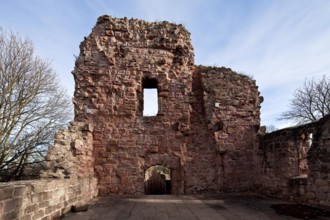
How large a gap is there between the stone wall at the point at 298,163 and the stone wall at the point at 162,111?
75 cm

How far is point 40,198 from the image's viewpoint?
4352 mm

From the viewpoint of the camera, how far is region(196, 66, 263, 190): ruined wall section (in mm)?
8609

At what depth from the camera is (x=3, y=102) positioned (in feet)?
39.0

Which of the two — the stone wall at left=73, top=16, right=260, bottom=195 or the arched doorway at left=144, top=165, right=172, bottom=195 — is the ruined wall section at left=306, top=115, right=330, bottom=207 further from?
the arched doorway at left=144, top=165, right=172, bottom=195

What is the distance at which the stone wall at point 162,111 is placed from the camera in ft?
27.5

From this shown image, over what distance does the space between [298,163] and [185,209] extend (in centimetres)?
370

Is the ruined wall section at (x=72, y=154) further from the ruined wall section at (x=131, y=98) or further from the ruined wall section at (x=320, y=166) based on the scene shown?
the ruined wall section at (x=320, y=166)

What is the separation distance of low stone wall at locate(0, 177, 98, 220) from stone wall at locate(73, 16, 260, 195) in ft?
6.33

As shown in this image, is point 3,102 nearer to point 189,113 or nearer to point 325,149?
point 189,113

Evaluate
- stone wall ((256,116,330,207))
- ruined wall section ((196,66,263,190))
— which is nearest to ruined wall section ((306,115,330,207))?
stone wall ((256,116,330,207))

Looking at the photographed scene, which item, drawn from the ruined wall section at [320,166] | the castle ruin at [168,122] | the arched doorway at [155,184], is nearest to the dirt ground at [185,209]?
the ruined wall section at [320,166]

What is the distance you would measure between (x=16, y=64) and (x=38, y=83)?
1279 mm

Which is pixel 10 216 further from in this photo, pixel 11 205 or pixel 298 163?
pixel 298 163

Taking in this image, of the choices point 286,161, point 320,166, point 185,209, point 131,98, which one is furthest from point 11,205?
point 286,161
